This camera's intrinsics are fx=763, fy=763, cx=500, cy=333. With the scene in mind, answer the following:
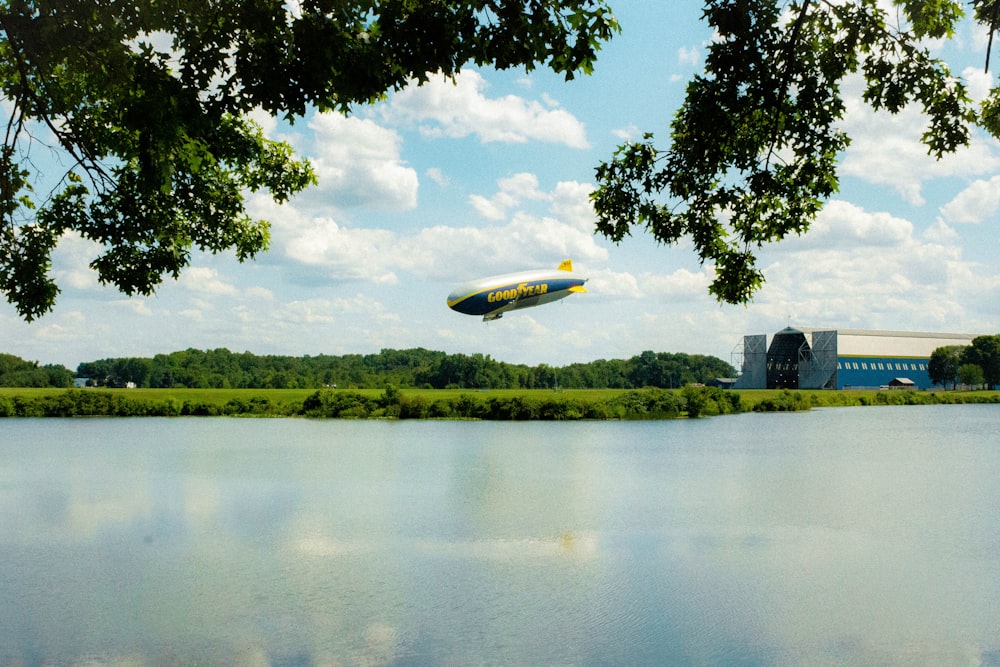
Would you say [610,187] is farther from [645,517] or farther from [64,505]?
[64,505]

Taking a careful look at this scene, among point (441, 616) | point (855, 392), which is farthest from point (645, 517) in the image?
point (855, 392)

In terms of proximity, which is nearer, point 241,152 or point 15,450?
point 241,152

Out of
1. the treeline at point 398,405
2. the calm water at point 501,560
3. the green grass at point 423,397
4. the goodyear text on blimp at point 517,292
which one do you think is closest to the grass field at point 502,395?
the green grass at point 423,397

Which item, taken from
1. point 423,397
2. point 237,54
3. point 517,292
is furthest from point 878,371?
point 237,54

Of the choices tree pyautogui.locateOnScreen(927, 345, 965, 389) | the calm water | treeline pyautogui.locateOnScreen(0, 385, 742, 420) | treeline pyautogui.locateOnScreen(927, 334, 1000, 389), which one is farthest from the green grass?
the calm water

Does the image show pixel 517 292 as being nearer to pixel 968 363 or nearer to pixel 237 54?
pixel 237 54

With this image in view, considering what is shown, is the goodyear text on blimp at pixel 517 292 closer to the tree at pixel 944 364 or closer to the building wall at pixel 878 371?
the building wall at pixel 878 371
